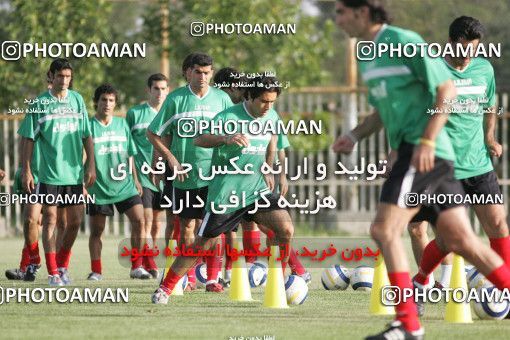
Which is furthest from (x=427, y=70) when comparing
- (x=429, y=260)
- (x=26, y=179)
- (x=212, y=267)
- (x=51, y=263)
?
(x=26, y=179)

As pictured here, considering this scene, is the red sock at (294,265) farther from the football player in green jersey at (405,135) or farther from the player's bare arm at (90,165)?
the football player in green jersey at (405,135)

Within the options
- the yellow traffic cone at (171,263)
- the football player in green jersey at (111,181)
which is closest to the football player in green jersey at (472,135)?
the yellow traffic cone at (171,263)

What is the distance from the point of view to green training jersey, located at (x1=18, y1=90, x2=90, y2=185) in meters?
12.6

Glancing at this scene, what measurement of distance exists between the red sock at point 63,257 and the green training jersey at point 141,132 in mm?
1822

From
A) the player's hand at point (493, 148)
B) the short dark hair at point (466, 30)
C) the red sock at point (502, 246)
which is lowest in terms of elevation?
the red sock at point (502, 246)

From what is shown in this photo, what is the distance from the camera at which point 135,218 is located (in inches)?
535

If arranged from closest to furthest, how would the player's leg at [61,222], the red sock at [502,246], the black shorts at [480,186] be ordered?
1. the black shorts at [480,186]
2. the red sock at [502,246]
3. the player's leg at [61,222]

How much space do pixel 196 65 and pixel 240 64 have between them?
9595mm

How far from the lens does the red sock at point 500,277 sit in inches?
316

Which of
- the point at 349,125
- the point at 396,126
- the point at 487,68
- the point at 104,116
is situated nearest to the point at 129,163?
the point at 104,116

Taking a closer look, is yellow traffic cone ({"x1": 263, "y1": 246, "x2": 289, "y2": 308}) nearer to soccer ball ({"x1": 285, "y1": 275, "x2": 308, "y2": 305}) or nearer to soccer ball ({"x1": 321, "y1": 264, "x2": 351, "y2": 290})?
soccer ball ({"x1": 285, "y1": 275, "x2": 308, "y2": 305})

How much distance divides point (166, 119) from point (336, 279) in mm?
2204

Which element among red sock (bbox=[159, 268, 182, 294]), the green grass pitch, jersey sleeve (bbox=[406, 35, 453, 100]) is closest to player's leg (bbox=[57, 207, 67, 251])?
the green grass pitch

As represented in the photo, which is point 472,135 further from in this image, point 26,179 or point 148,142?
point 148,142
